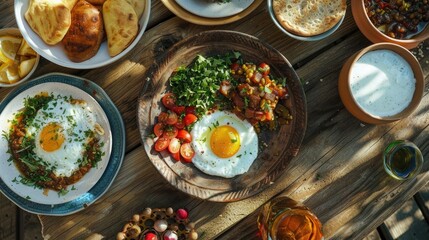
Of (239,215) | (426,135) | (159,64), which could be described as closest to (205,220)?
(239,215)

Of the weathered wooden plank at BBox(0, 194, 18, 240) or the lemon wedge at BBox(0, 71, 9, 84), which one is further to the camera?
the weathered wooden plank at BBox(0, 194, 18, 240)

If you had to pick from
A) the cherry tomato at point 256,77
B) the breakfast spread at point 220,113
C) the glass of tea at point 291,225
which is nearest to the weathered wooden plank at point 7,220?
the breakfast spread at point 220,113

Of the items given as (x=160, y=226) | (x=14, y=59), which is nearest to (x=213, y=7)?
(x=14, y=59)

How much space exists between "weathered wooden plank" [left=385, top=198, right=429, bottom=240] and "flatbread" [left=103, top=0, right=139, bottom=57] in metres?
2.94

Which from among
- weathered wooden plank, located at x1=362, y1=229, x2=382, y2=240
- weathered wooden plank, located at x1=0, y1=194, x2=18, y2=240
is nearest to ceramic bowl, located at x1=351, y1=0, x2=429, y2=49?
weathered wooden plank, located at x1=362, y1=229, x2=382, y2=240

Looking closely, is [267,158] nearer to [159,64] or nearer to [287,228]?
[287,228]

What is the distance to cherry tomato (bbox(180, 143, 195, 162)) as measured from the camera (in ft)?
10.6

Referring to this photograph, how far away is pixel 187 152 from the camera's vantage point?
3.24m

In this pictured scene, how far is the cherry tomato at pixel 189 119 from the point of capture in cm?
323

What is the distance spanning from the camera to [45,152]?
123 inches

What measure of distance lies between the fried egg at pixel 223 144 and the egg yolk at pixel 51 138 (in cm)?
91

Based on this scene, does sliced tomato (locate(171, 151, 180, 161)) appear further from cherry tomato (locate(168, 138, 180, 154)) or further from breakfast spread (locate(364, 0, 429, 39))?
breakfast spread (locate(364, 0, 429, 39))

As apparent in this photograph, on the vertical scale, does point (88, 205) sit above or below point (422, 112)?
below

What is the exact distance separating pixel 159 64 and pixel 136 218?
1.06 metres
